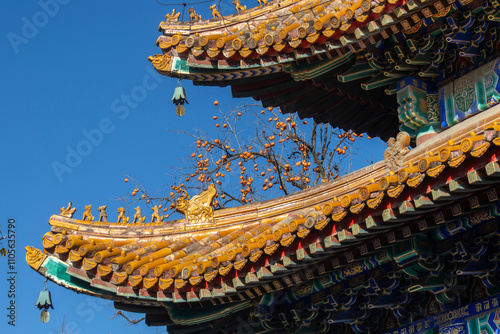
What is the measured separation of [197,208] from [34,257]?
2.21 m

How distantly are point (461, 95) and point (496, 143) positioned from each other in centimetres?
323

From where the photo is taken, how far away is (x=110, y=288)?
28.5 feet

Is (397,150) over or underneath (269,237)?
over

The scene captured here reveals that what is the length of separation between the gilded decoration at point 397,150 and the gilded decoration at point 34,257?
13.8 feet

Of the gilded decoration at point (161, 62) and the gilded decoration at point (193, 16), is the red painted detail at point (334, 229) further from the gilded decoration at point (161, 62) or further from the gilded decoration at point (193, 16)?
the gilded decoration at point (193, 16)

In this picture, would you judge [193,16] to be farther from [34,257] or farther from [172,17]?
[34,257]

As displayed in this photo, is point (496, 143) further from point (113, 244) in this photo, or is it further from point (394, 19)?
point (113, 244)

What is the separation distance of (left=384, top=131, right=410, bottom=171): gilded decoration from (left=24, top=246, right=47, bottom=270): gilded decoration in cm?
422

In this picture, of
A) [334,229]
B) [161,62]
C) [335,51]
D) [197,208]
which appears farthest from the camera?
[161,62]

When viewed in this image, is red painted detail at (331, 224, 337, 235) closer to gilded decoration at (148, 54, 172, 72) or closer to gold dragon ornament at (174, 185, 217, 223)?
gold dragon ornament at (174, 185, 217, 223)

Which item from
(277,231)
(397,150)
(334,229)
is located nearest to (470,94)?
(397,150)

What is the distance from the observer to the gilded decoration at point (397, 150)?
8283mm

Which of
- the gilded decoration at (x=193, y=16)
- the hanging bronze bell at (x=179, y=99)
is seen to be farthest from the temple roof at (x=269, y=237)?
the gilded decoration at (x=193, y=16)

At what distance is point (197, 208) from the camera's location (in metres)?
10.2
